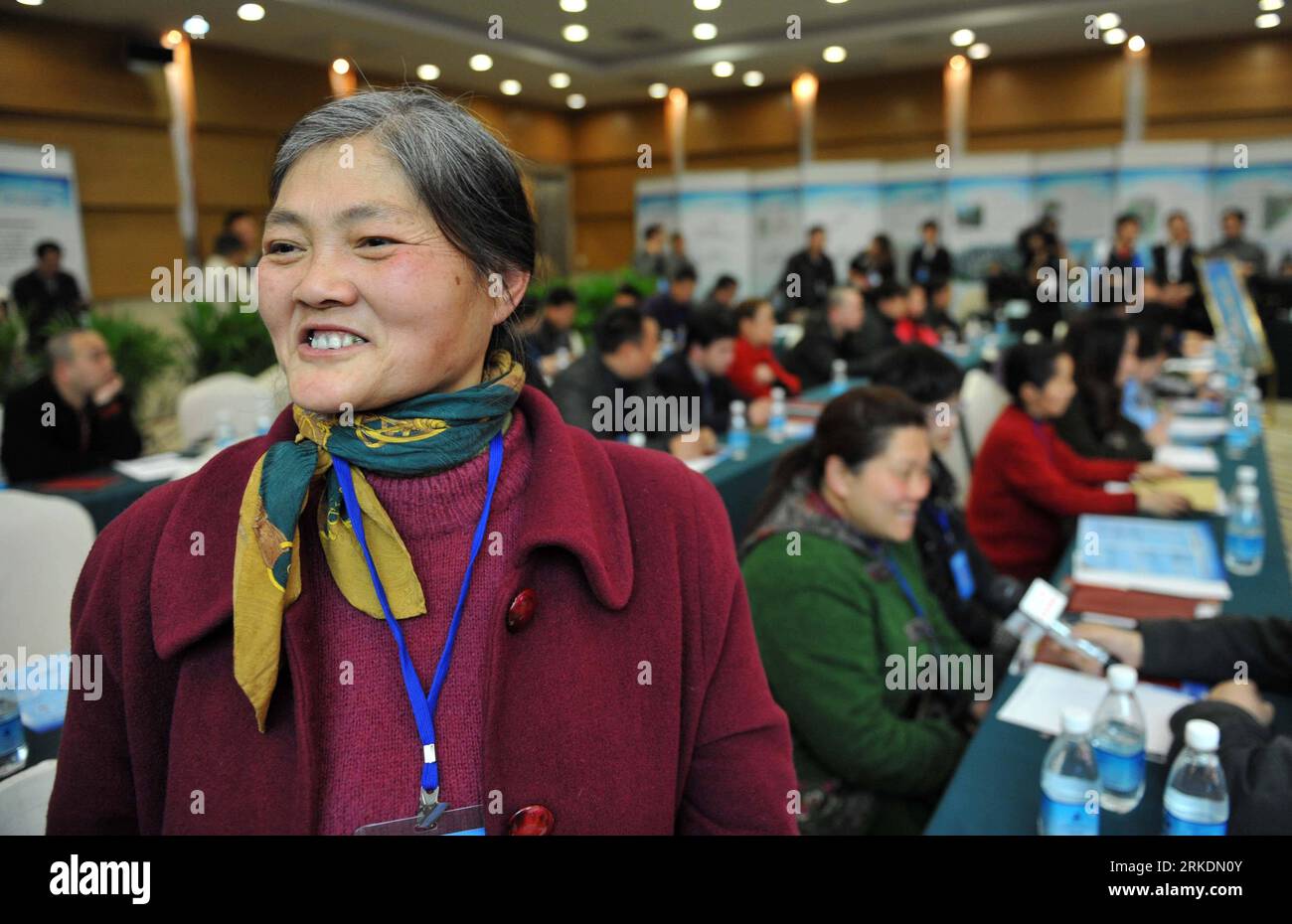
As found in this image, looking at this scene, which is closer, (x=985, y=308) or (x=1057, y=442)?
(x=1057, y=442)

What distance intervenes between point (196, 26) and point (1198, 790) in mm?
1975

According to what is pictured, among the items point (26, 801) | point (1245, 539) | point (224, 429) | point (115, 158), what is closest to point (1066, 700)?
point (1245, 539)

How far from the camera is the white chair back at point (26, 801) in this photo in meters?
1.02

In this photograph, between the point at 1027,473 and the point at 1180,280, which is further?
the point at 1180,280

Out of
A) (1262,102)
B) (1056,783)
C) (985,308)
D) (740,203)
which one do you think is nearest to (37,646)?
(1056,783)

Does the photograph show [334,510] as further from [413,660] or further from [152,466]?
[152,466]

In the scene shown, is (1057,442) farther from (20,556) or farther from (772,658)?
(20,556)

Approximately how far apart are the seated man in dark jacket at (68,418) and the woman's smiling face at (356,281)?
3.25 m

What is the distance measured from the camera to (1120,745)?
4.56 ft

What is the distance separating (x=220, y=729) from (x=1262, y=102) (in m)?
13.6

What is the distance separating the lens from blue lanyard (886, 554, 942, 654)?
1.91 metres

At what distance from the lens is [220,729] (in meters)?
0.78

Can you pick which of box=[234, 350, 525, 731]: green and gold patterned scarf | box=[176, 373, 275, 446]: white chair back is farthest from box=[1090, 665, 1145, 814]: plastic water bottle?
box=[176, 373, 275, 446]: white chair back
